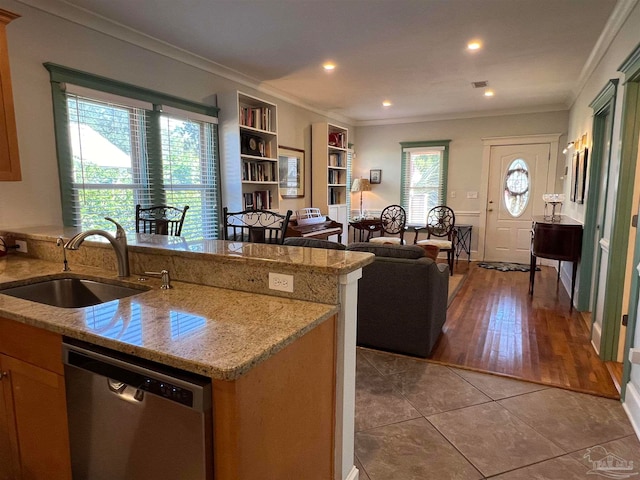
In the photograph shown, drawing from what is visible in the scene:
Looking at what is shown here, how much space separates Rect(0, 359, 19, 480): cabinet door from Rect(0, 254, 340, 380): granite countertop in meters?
0.34

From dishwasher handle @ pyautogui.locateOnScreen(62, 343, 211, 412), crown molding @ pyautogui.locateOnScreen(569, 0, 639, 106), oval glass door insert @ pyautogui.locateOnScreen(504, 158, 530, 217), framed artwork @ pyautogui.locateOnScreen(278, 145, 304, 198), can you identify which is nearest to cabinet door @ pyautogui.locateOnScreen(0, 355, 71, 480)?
dishwasher handle @ pyautogui.locateOnScreen(62, 343, 211, 412)

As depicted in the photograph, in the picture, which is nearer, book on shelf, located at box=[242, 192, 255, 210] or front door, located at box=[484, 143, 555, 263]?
book on shelf, located at box=[242, 192, 255, 210]

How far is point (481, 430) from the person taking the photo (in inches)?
81.3

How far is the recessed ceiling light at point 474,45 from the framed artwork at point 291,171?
2608 millimetres

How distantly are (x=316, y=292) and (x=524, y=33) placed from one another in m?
3.27

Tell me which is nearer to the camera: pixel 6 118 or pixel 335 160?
pixel 6 118

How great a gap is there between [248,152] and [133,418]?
374 cm

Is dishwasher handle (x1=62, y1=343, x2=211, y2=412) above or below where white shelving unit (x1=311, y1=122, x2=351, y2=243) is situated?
below

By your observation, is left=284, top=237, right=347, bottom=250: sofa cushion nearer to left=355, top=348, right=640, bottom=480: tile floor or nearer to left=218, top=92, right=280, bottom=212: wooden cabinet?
left=355, top=348, right=640, bottom=480: tile floor

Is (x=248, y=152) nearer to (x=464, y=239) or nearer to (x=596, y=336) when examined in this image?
(x=596, y=336)

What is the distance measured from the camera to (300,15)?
9.57 feet

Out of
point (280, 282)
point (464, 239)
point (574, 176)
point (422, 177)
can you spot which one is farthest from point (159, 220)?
point (464, 239)

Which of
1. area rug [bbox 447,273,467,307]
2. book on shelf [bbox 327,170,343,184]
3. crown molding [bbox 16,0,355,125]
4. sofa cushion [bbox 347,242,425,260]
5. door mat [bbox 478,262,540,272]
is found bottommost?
area rug [bbox 447,273,467,307]

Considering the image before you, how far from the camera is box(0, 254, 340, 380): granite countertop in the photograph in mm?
988
